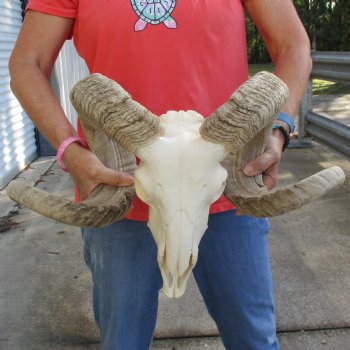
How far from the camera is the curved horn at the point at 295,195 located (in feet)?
4.87

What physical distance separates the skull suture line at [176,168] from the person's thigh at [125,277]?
0.41 meters

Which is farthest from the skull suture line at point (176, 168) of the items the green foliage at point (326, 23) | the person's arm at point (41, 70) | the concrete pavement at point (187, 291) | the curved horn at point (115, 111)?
the green foliage at point (326, 23)

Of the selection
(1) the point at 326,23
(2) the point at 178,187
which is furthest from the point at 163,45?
(1) the point at 326,23

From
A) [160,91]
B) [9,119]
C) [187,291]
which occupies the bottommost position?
[187,291]

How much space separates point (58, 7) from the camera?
187 centimetres

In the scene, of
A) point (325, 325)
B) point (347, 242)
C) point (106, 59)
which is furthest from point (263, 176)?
point (347, 242)

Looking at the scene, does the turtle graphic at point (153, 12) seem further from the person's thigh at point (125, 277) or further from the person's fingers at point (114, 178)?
the person's thigh at point (125, 277)

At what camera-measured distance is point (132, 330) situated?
2.04 metres

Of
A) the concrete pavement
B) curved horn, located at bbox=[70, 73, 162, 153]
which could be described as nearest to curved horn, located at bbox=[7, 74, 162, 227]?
curved horn, located at bbox=[70, 73, 162, 153]

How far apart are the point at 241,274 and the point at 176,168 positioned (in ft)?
2.52

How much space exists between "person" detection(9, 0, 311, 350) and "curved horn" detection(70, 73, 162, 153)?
0.74 ft

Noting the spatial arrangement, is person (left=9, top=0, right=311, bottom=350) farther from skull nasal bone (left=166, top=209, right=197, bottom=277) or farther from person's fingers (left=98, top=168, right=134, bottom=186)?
skull nasal bone (left=166, top=209, right=197, bottom=277)

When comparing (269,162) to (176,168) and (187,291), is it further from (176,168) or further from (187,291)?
(187,291)

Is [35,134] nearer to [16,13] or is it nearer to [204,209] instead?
[16,13]
